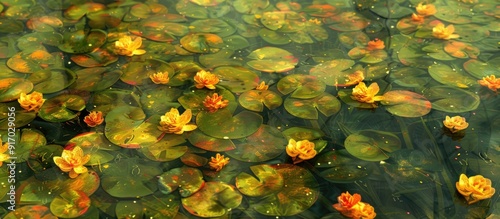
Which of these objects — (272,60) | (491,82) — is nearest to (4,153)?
(272,60)

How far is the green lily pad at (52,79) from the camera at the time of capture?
5.00 ft

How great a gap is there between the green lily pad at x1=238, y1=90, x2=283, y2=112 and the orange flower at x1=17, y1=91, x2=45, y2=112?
0.49 metres

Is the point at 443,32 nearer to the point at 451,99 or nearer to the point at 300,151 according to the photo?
the point at 451,99

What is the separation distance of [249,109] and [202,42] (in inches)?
13.1

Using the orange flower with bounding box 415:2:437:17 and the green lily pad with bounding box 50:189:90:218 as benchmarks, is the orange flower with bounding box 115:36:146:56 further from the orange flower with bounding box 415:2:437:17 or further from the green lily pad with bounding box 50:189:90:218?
the orange flower with bounding box 415:2:437:17

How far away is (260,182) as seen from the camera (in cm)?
129

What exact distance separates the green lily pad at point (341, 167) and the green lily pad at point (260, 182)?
0.10 metres

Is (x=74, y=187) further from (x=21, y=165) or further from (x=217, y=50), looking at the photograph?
(x=217, y=50)

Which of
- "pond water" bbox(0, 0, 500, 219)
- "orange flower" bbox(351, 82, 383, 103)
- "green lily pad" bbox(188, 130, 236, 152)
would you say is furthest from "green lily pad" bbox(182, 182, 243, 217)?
"orange flower" bbox(351, 82, 383, 103)

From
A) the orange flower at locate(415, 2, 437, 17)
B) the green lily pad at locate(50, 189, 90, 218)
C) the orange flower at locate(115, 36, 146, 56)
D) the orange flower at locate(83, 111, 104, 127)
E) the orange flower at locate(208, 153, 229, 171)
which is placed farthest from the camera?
the orange flower at locate(415, 2, 437, 17)

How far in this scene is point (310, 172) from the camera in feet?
4.35

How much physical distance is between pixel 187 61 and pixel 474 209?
0.82 meters

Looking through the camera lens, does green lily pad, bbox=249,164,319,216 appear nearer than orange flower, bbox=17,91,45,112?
Yes

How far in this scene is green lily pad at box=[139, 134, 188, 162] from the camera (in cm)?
135
